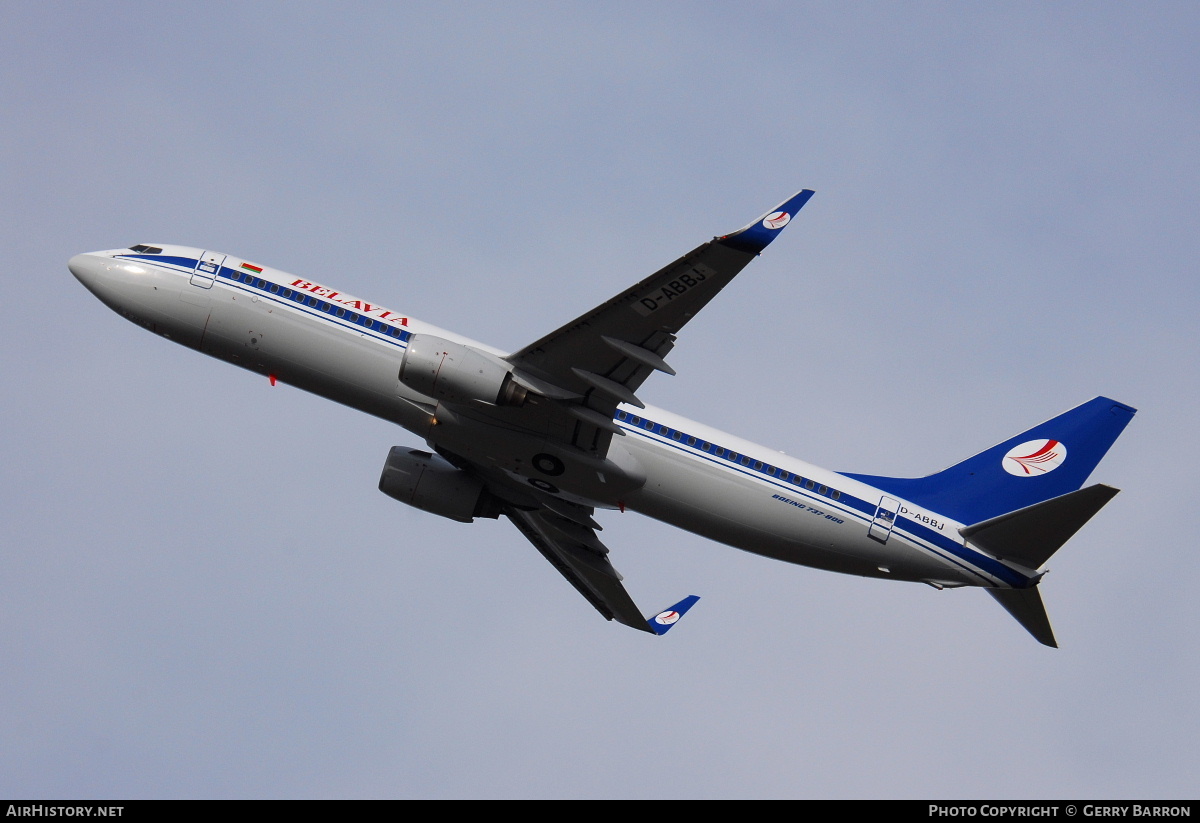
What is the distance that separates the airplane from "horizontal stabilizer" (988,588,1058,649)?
6 centimetres

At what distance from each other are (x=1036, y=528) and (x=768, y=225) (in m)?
12.6

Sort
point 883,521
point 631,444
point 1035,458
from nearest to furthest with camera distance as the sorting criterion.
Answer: point 631,444 → point 883,521 → point 1035,458

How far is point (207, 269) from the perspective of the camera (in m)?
Result: 34.7

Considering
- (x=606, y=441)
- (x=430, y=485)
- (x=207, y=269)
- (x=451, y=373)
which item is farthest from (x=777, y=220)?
(x=207, y=269)

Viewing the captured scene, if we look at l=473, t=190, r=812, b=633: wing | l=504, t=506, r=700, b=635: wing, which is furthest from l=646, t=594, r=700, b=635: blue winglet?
l=473, t=190, r=812, b=633: wing

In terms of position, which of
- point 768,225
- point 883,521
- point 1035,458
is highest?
point 768,225

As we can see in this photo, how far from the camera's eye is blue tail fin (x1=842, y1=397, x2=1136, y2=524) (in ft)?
117

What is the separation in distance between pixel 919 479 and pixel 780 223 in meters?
12.6

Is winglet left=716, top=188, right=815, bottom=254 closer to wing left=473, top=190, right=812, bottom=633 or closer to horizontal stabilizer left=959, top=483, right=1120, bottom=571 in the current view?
wing left=473, top=190, right=812, bottom=633

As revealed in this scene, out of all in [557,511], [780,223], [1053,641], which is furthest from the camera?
[557,511]

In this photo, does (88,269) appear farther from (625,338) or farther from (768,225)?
(768,225)

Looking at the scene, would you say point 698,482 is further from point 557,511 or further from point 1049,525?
point 1049,525

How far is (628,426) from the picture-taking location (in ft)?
111
